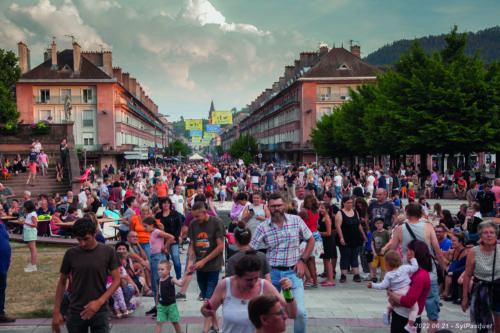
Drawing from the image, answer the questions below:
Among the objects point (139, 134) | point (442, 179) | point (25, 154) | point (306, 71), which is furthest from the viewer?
point (139, 134)

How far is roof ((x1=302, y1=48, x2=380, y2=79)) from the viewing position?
60281mm

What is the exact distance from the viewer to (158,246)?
7703 mm

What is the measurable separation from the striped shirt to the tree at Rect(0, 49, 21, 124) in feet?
149

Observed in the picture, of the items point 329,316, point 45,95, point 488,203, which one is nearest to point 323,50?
point 45,95

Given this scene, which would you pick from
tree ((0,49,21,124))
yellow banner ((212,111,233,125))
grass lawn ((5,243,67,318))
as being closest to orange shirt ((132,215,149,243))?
grass lawn ((5,243,67,318))

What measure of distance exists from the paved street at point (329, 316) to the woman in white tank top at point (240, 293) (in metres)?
2.69

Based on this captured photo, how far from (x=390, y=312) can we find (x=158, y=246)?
401 centimetres

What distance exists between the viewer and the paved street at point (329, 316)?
637cm

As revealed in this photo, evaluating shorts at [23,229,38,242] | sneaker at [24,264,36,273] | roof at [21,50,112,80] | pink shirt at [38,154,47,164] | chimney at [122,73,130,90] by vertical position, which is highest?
chimney at [122,73,130,90]

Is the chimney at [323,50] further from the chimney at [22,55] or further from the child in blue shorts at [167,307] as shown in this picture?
the child in blue shorts at [167,307]

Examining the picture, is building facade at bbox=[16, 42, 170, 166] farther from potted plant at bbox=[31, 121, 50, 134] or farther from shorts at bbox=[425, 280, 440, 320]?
shorts at bbox=[425, 280, 440, 320]

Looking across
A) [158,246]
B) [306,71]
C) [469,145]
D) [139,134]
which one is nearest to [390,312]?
[158,246]

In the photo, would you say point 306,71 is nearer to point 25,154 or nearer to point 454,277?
point 25,154

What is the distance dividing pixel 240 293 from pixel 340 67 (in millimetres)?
60148
